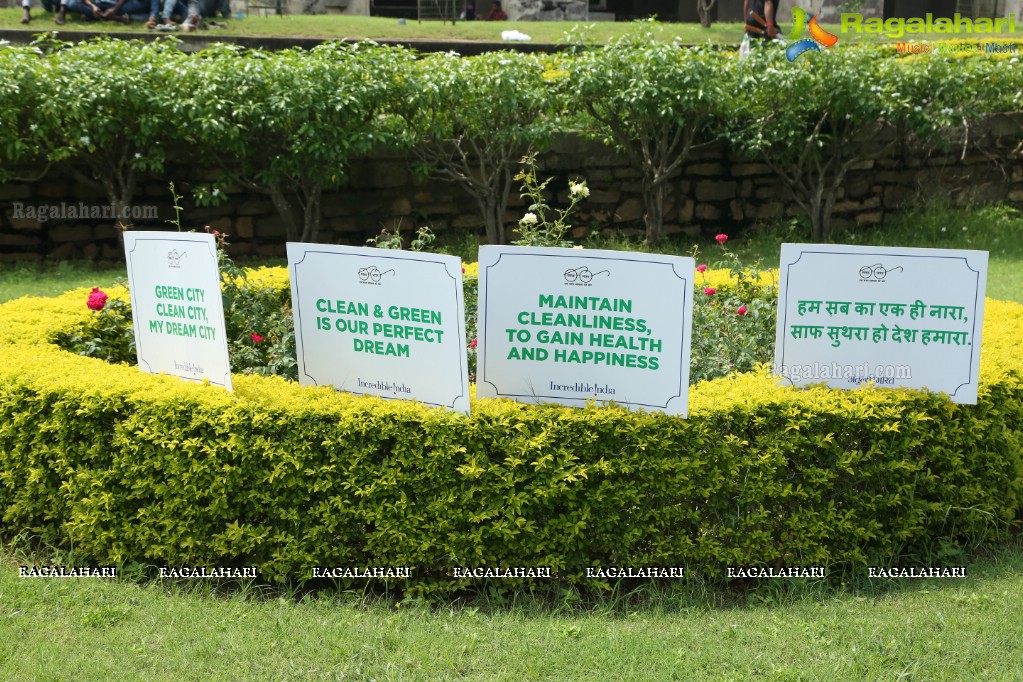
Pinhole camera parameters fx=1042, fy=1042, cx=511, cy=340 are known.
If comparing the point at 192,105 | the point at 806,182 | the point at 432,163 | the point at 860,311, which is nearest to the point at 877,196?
the point at 806,182

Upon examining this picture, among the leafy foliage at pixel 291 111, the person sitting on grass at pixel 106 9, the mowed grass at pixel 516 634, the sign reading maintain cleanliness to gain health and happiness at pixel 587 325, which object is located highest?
the person sitting on grass at pixel 106 9

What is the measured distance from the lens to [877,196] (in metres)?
10.7

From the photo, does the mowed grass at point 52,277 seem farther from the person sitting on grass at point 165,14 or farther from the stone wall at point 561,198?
the person sitting on grass at point 165,14

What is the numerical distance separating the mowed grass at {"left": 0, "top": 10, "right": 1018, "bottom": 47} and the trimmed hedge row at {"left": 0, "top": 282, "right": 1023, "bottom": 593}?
10.9 m

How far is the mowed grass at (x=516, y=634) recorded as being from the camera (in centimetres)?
281

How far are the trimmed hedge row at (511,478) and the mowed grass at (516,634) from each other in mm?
143

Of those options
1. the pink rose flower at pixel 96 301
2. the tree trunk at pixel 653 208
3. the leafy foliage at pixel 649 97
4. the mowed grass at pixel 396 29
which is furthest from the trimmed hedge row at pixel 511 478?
the mowed grass at pixel 396 29

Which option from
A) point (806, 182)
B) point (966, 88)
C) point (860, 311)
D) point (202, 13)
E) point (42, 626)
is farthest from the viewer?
point (202, 13)

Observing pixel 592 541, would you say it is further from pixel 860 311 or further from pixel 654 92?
pixel 654 92

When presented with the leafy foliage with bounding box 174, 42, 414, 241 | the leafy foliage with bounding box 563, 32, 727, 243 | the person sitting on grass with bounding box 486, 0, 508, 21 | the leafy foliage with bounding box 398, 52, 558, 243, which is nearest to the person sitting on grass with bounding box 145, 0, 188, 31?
the leafy foliage with bounding box 174, 42, 414, 241

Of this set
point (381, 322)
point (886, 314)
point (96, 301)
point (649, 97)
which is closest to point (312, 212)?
point (649, 97)

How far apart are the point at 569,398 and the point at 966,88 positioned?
7.98 m

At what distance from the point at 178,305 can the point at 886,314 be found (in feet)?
8.08

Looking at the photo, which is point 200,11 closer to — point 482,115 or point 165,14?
point 165,14
